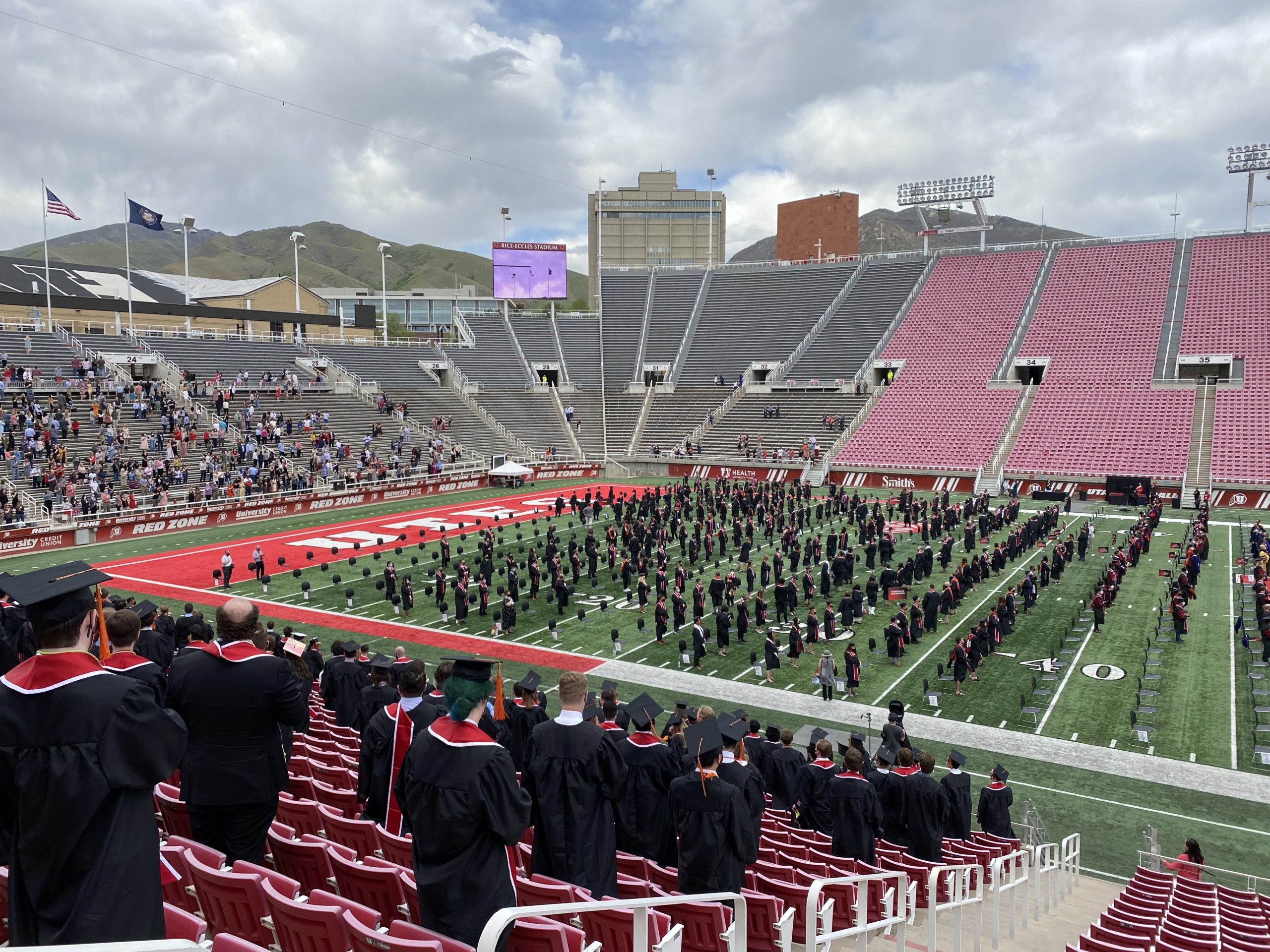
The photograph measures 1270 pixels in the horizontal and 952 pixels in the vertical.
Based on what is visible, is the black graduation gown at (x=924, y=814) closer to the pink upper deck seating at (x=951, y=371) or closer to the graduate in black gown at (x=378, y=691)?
the graduate in black gown at (x=378, y=691)

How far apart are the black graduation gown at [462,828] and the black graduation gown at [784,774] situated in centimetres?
553

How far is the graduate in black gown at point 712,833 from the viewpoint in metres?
5.37

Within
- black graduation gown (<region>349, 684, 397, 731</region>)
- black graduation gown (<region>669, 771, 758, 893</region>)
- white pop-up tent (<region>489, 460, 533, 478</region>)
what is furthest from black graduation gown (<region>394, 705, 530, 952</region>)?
white pop-up tent (<region>489, 460, 533, 478</region>)

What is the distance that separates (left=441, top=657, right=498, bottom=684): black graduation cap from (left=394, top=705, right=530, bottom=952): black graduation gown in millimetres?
263

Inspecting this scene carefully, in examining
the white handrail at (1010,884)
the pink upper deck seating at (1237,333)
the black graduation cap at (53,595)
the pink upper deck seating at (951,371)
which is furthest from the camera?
the pink upper deck seating at (951,371)

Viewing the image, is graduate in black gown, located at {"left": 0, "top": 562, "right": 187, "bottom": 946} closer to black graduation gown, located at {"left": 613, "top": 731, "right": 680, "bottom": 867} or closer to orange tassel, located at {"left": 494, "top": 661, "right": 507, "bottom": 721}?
orange tassel, located at {"left": 494, "top": 661, "right": 507, "bottom": 721}

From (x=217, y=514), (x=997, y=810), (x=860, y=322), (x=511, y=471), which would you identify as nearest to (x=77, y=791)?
(x=997, y=810)

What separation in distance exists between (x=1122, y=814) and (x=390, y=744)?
9.65m

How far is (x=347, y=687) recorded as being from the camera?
1031cm

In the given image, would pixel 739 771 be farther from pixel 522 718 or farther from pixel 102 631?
pixel 102 631

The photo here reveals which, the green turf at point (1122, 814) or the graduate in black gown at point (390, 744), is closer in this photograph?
the graduate in black gown at point (390, 744)

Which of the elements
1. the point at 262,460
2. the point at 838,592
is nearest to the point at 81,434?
the point at 262,460

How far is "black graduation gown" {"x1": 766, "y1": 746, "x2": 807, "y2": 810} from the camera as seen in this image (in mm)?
8820

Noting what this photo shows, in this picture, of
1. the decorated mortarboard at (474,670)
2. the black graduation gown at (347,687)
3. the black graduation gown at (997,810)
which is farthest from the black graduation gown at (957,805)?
the black graduation gown at (347,687)
